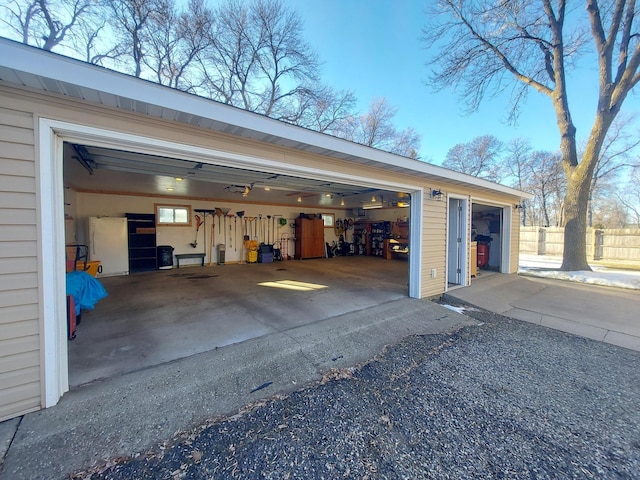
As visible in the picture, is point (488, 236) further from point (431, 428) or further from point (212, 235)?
point (212, 235)

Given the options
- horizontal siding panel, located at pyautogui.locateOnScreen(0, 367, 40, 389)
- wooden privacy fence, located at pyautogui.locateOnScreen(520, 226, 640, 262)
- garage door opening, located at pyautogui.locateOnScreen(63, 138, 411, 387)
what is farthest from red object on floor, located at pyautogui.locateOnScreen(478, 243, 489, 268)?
horizontal siding panel, located at pyautogui.locateOnScreen(0, 367, 40, 389)

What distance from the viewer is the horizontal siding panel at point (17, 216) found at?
1.79 m

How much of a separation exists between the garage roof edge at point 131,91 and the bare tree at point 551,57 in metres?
8.75

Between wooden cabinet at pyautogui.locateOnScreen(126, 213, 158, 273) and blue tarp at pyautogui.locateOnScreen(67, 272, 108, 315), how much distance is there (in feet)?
15.7

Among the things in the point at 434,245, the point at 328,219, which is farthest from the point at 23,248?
the point at 328,219

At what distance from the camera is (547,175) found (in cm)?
1978

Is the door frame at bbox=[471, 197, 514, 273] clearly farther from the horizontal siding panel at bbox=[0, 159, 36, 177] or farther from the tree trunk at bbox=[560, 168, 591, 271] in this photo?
the horizontal siding panel at bbox=[0, 159, 36, 177]

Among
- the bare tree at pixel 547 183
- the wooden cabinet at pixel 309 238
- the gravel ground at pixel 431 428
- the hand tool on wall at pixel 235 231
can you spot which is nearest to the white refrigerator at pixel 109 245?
the hand tool on wall at pixel 235 231

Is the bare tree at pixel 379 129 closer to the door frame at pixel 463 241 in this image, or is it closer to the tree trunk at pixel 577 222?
the tree trunk at pixel 577 222

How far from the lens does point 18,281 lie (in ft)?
6.09

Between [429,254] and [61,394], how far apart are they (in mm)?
5436

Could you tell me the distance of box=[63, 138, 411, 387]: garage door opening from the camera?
325 centimetres

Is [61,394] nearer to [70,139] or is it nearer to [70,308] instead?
[70,308]

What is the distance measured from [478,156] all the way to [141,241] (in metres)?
22.0
